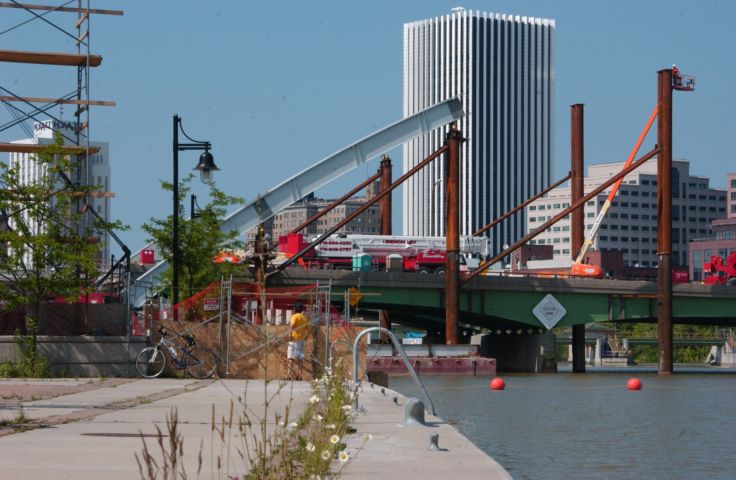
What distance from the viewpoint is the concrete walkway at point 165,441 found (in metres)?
12.0

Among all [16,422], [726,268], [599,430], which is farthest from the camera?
[726,268]

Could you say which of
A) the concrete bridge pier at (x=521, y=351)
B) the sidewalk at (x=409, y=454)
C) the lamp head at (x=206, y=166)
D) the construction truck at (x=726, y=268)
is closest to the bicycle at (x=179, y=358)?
the lamp head at (x=206, y=166)

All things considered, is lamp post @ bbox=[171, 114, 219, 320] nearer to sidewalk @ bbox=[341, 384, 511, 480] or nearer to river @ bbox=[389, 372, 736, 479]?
river @ bbox=[389, 372, 736, 479]

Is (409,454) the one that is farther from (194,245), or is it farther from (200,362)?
(194,245)

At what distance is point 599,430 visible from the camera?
27781 millimetres

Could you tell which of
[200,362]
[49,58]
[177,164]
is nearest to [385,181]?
[49,58]

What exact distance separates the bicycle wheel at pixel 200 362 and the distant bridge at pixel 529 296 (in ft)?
139

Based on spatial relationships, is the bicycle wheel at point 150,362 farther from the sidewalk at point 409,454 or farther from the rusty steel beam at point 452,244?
the rusty steel beam at point 452,244

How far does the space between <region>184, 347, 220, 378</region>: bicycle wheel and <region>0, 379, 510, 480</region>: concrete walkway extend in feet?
24.5

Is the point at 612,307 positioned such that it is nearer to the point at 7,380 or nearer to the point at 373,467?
the point at 7,380

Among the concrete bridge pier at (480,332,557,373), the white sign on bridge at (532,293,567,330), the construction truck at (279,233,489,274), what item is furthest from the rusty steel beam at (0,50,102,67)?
the concrete bridge pier at (480,332,557,373)

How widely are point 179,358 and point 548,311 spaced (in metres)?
50.6

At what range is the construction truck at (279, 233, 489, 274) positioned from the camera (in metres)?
90.3

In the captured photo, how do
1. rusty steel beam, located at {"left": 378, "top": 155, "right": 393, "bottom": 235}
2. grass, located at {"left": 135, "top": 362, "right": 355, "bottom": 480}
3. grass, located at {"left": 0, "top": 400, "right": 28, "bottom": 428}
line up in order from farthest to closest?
1. rusty steel beam, located at {"left": 378, "top": 155, "right": 393, "bottom": 235}
2. grass, located at {"left": 0, "top": 400, "right": 28, "bottom": 428}
3. grass, located at {"left": 135, "top": 362, "right": 355, "bottom": 480}
